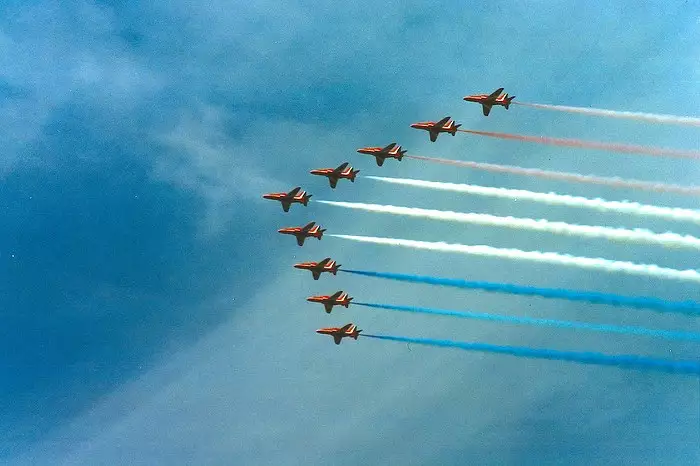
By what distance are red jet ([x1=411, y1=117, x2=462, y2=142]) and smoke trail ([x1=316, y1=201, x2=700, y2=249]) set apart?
992cm

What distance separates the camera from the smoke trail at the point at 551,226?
84.1m

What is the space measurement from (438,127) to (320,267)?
20.8 meters

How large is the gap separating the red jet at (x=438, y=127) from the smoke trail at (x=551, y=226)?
32.6 feet

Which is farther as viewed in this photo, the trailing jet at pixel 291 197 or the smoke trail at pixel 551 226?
the trailing jet at pixel 291 197

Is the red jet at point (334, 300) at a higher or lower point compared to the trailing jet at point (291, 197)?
lower

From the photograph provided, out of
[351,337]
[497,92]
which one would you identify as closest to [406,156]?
[497,92]

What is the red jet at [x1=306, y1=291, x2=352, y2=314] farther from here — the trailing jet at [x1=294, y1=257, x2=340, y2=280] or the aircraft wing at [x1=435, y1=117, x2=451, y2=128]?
the aircraft wing at [x1=435, y1=117, x2=451, y2=128]

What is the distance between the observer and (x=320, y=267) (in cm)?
10856

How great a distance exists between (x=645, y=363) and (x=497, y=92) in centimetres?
3408

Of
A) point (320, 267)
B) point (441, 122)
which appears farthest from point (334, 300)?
point (441, 122)

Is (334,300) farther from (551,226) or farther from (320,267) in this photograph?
(551,226)

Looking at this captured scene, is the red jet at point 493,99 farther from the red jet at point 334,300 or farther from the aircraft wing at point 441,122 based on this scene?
the red jet at point 334,300

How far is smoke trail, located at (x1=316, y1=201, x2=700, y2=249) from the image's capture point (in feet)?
276

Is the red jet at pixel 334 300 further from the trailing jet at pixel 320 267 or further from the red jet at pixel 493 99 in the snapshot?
the red jet at pixel 493 99
